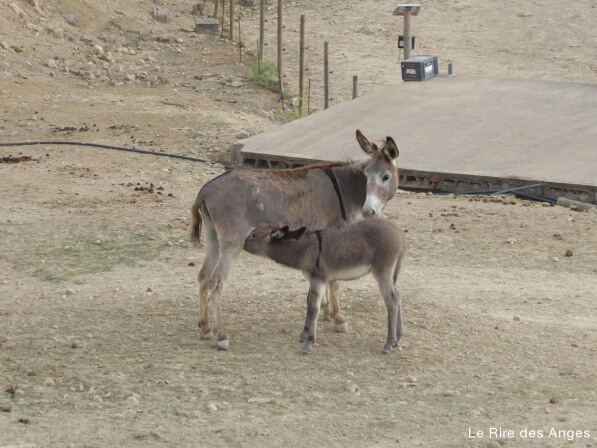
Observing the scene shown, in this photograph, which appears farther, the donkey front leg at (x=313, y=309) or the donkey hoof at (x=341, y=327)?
the donkey hoof at (x=341, y=327)

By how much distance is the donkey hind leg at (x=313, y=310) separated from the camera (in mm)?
8484

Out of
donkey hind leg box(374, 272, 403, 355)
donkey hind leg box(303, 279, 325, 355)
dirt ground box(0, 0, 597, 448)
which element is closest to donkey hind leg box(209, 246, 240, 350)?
dirt ground box(0, 0, 597, 448)

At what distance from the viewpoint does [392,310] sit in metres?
8.62

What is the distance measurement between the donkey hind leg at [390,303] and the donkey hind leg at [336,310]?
0.54 m

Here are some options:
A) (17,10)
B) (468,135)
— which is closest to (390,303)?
(468,135)

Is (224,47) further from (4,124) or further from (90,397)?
(90,397)

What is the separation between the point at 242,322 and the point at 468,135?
7.88 meters

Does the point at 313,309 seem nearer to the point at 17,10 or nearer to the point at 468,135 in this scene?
the point at 468,135

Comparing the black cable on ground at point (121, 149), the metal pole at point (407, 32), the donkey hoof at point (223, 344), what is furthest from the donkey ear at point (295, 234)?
the metal pole at point (407, 32)

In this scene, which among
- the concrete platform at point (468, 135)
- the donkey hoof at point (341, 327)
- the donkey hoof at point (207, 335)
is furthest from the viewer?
the concrete platform at point (468, 135)

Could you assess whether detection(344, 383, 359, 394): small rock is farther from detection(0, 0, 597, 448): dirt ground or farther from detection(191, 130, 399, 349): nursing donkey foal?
detection(191, 130, 399, 349): nursing donkey foal

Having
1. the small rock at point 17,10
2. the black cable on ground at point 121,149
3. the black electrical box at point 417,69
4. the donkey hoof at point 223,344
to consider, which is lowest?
the black cable on ground at point 121,149

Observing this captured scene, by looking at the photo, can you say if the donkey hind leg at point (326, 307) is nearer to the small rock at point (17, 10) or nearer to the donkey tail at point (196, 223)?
the donkey tail at point (196, 223)

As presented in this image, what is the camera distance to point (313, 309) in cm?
850
